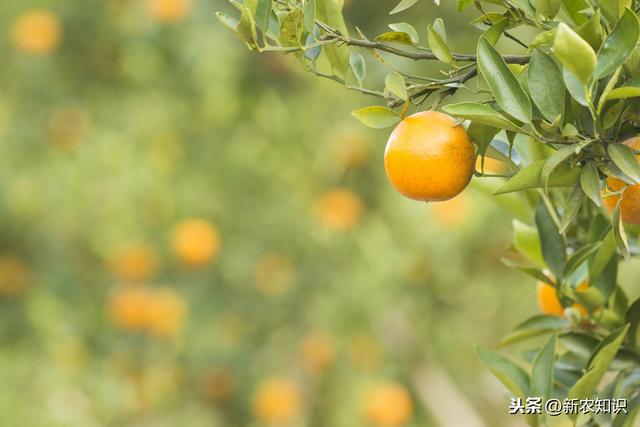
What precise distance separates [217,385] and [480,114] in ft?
5.91

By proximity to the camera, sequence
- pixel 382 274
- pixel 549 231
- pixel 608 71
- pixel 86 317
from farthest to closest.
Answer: pixel 86 317 < pixel 382 274 < pixel 549 231 < pixel 608 71

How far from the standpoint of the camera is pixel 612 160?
456 millimetres

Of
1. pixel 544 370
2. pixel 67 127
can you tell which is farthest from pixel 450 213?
pixel 544 370

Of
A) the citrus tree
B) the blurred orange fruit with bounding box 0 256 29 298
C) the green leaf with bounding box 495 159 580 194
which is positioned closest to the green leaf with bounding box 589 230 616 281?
the citrus tree

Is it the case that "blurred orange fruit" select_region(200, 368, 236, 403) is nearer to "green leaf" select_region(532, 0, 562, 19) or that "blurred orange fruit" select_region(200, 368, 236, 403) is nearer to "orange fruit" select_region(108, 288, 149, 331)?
"orange fruit" select_region(108, 288, 149, 331)

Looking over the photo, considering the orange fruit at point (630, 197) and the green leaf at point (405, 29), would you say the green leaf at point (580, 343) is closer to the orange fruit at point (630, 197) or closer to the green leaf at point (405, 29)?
the orange fruit at point (630, 197)

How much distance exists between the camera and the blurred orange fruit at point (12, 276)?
2.48 metres

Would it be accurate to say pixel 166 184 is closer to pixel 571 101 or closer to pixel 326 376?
pixel 326 376

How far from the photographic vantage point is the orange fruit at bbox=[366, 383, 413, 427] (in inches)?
72.0

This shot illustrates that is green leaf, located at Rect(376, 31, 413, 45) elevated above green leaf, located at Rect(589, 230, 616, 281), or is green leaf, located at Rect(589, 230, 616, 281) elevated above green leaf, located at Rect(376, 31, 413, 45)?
green leaf, located at Rect(376, 31, 413, 45)

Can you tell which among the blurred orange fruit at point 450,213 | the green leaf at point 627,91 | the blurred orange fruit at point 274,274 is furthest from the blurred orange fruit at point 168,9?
the green leaf at point 627,91

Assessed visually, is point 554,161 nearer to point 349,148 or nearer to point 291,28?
point 291,28

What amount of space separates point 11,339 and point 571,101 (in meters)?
2.21

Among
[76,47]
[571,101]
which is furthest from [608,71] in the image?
[76,47]
